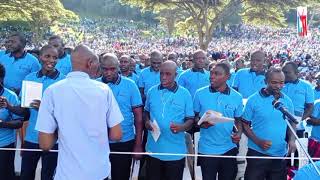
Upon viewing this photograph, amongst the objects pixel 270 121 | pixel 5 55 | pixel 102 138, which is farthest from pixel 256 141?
pixel 5 55

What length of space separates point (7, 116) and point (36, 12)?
30.1m

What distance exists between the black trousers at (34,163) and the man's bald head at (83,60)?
182cm

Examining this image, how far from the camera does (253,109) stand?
5.10 metres

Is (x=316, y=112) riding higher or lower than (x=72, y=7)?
lower

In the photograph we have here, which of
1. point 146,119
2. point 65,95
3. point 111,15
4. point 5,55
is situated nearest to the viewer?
point 65,95

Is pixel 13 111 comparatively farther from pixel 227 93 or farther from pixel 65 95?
pixel 227 93

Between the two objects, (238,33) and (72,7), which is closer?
(238,33)

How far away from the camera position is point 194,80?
23.9 feet

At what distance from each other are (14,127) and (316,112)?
345cm

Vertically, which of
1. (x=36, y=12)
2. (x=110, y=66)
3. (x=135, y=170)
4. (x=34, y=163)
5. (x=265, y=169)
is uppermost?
(x=36, y=12)

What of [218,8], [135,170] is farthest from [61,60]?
[218,8]

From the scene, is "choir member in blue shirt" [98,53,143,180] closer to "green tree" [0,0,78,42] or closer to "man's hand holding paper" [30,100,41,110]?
"man's hand holding paper" [30,100,41,110]

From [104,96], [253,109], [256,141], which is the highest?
[104,96]

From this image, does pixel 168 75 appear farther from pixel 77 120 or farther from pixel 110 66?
pixel 77 120
